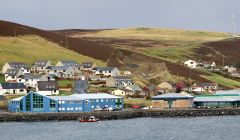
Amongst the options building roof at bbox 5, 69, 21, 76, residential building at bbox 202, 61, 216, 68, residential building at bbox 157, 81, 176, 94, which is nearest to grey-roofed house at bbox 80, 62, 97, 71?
residential building at bbox 157, 81, 176, 94

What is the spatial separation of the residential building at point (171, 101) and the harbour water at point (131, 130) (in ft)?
41.5

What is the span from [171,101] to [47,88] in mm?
21175

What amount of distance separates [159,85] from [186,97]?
2111cm

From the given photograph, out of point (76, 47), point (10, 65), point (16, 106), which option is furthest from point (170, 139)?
point (76, 47)

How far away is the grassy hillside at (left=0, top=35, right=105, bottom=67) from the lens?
153375mm

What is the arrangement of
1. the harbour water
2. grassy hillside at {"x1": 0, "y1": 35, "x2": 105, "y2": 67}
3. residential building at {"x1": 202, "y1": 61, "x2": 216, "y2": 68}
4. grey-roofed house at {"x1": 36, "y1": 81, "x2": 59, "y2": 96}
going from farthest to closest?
residential building at {"x1": 202, "y1": 61, "x2": 216, "y2": 68} → grassy hillside at {"x1": 0, "y1": 35, "x2": 105, "y2": 67} → grey-roofed house at {"x1": 36, "y1": 81, "x2": 59, "y2": 96} → the harbour water

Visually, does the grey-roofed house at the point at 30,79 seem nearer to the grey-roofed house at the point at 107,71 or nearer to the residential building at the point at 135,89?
the residential building at the point at 135,89

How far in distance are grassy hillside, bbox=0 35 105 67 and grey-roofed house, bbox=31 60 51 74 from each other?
13.6 feet

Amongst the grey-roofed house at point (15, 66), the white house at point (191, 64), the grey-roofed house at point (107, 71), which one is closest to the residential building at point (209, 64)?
the white house at point (191, 64)

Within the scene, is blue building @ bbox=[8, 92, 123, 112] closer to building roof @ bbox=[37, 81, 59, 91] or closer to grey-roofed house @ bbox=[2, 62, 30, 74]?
building roof @ bbox=[37, 81, 59, 91]

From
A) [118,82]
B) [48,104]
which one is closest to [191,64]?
[118,82]

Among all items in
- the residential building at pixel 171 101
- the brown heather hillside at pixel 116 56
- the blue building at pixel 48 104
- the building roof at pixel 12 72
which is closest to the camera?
the blue building at pixel 48 104

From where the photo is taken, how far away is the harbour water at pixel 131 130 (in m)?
80.5

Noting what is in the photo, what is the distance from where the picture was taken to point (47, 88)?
123 metres
